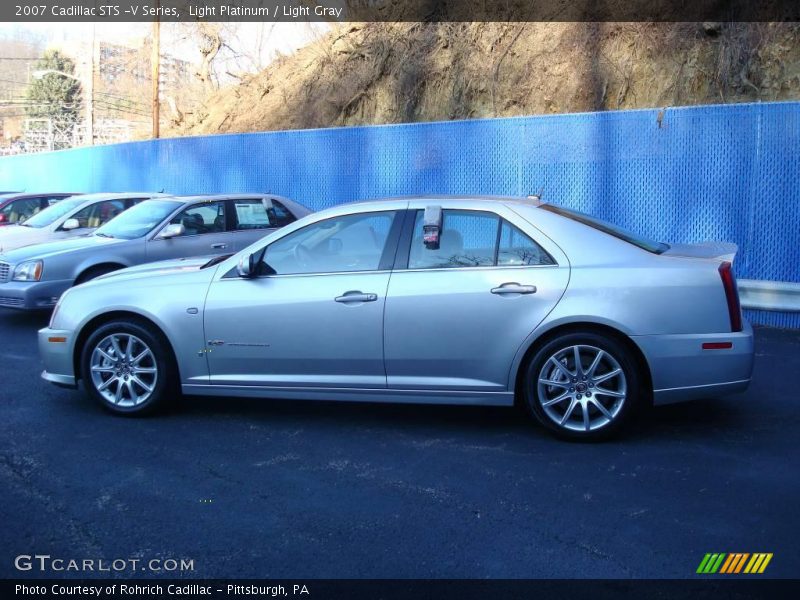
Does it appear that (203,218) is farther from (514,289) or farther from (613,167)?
(514,289)

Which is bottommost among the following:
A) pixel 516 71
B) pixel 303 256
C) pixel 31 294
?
pixel 31 294

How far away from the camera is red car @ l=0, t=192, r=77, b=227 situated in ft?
49.4

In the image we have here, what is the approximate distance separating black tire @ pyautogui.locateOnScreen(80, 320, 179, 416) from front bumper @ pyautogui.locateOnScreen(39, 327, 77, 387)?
0.10 metres

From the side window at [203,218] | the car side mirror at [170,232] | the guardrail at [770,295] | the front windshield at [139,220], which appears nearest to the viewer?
the guardrail at [770,295]

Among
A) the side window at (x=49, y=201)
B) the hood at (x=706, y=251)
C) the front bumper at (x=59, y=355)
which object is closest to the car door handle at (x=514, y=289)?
the hood at (x=706, y=251)

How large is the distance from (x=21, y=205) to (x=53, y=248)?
628 cm

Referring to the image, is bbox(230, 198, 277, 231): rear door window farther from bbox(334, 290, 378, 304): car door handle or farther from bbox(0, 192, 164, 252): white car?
bbox(334, 290, 378, 304): car door handle

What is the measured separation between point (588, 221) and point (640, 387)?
1.20 m

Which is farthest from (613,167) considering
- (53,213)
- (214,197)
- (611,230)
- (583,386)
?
(53,213)

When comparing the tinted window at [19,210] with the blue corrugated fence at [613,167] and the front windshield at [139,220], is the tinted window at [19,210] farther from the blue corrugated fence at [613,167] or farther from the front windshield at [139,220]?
the front windshield at [139,220]

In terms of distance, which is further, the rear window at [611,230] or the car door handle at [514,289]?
the rear window at [611,230]

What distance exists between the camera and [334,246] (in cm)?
594

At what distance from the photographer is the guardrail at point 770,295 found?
30.4ft
